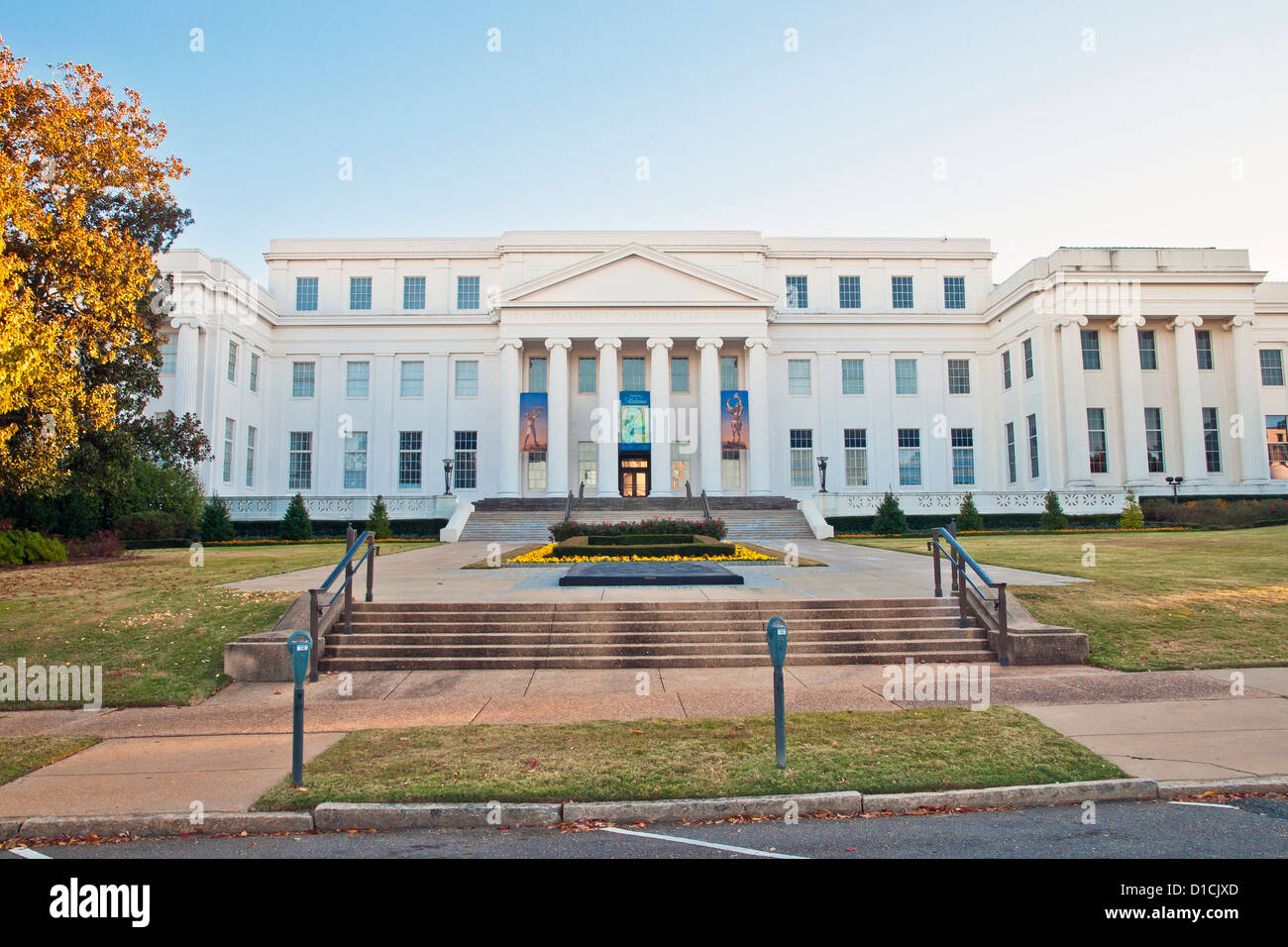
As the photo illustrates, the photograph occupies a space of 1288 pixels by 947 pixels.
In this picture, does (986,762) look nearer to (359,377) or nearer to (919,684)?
(919,684)

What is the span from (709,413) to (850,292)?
1342 centimetres

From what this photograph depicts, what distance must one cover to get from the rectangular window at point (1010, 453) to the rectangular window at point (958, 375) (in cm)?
326

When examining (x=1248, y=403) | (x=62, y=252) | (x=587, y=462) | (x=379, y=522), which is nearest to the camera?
(x=62, y=252)

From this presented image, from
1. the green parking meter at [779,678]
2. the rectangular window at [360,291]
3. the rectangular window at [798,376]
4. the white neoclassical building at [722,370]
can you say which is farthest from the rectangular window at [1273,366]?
the green parking meter at [779,678]

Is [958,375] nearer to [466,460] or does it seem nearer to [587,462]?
[587,462]

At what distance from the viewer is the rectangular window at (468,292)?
4869cm

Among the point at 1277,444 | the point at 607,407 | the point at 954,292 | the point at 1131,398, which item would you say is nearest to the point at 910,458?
the point at 954,292

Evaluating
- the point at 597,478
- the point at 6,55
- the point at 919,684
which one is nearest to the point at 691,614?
the point at 919,684

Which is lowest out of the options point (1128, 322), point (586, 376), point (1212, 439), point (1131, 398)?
point (1212, 439)

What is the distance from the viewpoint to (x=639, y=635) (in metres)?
12.2

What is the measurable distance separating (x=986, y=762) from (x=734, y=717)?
8.58ft

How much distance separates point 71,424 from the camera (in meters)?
16.1

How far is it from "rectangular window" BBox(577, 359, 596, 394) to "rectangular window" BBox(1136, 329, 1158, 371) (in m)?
30.4
